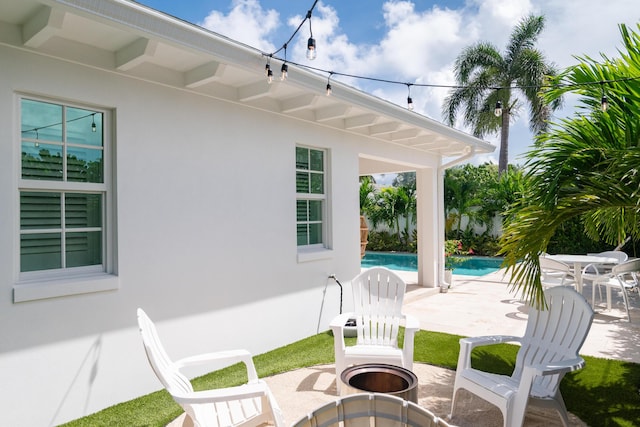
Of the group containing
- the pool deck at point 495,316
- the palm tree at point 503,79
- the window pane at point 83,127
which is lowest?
the pool deck at point 495,316

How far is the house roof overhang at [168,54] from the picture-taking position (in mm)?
3025

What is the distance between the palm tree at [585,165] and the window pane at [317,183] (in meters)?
3.22

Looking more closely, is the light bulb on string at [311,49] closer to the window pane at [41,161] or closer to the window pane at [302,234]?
the window pane at [41,161]

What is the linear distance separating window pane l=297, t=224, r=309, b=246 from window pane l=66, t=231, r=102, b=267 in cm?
284

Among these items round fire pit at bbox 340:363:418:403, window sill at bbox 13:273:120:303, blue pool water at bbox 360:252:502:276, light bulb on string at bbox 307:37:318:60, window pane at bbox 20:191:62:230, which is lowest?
blue pool water at bbox 360:252:502:276

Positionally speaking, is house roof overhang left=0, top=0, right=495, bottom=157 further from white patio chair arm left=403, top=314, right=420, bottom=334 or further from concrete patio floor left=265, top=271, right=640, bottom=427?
concrete patio floor left=265, top=271, right=640, bottom=427

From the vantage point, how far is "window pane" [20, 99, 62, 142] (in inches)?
136

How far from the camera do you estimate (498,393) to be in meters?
3.15

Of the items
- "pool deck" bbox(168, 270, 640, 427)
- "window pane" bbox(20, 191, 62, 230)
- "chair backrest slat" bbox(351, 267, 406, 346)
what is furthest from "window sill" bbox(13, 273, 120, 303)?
"chair backrest slat" bbox(351, 267, 406, 346)

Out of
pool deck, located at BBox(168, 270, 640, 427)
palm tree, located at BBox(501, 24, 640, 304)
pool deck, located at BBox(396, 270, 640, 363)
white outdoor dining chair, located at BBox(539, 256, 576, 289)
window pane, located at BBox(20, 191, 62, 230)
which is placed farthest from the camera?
white outdoor dining chair, located at BBox(539, 256, 576, 289)

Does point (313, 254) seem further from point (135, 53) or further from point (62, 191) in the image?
point (135, 53)

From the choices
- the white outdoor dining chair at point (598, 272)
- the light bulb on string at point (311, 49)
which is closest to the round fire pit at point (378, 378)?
the light bulb on string at point (311, 49)

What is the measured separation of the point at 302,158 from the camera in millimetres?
6145

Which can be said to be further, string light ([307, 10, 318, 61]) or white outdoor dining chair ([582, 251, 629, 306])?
Result: white outdoor dining chair ([582, 251, 629, 306])
